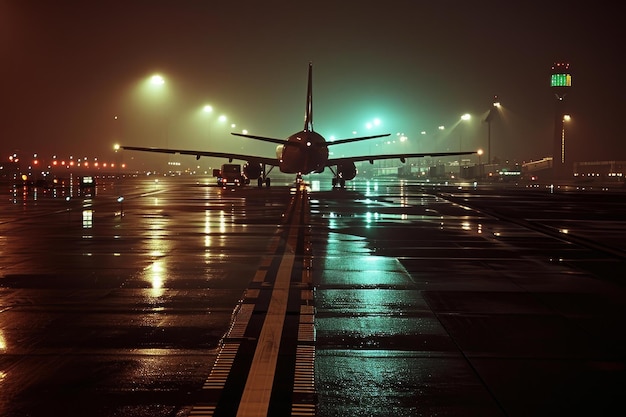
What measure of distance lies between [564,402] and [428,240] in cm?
1452

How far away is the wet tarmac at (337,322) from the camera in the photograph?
261 inches

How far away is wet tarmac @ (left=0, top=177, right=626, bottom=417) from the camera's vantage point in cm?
664

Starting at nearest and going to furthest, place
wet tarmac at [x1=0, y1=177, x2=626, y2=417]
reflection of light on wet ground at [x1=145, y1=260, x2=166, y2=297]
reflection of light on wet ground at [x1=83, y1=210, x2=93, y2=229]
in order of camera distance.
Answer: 1. wet tarmac at [x1=0, y1=177, x2=626, y2=417]
2. reflection of light on wet ground at [x1=145, y1=260, x2=166, y2=297]
3. reflection of light on wet ground at [x1=83, y1=210, x2=93, y2=229]

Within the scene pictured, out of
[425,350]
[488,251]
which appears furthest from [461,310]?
[488,251]

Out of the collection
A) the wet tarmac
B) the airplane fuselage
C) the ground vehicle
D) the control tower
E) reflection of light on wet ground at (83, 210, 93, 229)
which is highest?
the control tower

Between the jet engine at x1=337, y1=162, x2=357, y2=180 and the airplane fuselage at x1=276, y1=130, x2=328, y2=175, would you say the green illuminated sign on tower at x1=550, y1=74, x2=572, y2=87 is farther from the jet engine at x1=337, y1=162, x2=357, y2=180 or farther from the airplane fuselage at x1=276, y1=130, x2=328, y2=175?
the airplane fuselage at x1=276, y1=130, x2=328, y2=175

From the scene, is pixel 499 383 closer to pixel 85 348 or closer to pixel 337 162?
pixel 85 348

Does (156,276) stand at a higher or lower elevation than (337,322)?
higher

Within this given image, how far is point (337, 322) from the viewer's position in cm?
984

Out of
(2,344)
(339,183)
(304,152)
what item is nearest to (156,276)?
(2,344)

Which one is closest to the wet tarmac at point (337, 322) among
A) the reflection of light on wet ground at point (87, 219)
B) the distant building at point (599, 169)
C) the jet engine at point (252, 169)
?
the reflection of light on wet ground at point (87, 219)

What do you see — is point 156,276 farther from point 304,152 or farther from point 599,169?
point 599,169

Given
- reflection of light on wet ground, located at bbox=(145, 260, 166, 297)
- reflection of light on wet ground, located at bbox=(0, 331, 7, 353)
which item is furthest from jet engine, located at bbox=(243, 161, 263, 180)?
reflection of light on wet ground, located at bbox=(0, 331, 7, 353)

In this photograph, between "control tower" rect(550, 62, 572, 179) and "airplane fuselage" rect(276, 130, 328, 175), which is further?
"control tower" rect(550, 62, 572, 179)
